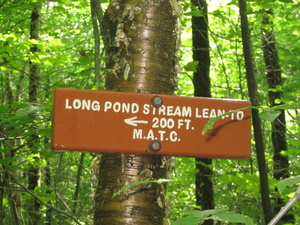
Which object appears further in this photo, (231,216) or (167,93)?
(167,93)

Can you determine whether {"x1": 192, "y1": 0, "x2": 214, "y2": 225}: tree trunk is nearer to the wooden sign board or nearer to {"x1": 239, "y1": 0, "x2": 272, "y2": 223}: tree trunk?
{"x1": 239, "y1": 0, "x2": 272, "y2": 223}: tree trunk

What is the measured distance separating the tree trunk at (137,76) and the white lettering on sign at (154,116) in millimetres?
78

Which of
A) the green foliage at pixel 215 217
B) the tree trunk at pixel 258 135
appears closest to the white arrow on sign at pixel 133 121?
the green foliage at pixel 215 217

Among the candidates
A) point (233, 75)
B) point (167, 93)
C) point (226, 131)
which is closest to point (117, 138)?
point (167, 93)

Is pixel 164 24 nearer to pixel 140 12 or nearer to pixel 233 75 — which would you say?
pixel 140 12

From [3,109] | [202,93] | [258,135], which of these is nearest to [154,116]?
[258,135]

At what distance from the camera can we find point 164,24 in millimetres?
1440

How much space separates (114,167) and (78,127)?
0.57ft

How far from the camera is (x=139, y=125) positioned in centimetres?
132

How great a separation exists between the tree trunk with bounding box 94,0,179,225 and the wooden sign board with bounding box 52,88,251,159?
6 cm

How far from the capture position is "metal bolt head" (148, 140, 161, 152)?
130 cm

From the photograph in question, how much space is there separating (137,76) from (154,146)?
0.24m

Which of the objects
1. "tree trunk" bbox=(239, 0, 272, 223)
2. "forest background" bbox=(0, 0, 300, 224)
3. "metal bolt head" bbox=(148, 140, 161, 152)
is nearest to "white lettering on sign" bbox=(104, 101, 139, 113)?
"metal bolt head" bbox=(148, 140, 161, 152)

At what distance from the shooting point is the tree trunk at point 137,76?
4.26 ft
